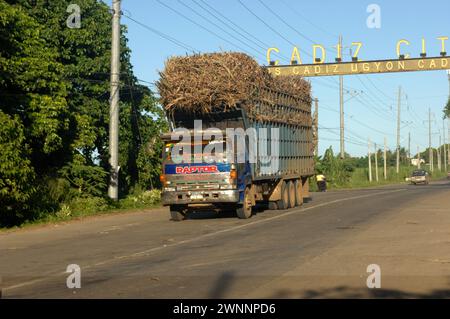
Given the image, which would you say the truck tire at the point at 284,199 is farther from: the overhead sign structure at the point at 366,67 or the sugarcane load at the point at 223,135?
the overhead sign structure at the point at 366,67

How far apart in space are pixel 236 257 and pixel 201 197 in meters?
6.92

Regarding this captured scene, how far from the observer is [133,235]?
1638cm

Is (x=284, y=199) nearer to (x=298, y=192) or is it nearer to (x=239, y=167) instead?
(x=298, y=192)

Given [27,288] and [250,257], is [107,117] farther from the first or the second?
[27,288]

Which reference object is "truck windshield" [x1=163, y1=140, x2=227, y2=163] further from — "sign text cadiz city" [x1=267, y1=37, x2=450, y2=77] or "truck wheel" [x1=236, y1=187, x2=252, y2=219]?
"sign text cadiz city" [x1=267, y1=37, x2=450, y2=77]

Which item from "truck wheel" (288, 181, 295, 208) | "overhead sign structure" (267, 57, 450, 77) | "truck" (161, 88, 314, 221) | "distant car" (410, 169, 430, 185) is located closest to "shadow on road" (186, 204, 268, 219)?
"truck" (161, 88, 314, 221)

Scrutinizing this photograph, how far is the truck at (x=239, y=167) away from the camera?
18.6m

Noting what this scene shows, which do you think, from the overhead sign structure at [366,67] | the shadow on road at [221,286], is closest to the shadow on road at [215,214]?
the shadow on road at [221,286]

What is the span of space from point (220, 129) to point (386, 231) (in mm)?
6634

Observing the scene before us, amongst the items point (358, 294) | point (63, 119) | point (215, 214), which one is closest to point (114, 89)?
point (63, 119)

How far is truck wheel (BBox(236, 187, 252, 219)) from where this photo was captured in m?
19.5

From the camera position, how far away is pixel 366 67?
43.0 metres

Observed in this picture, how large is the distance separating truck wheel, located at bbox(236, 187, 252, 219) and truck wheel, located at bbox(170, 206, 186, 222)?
69.4 inches
